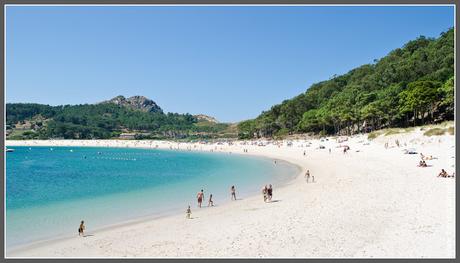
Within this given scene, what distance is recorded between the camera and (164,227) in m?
17.6

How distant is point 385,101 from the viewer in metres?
75.9

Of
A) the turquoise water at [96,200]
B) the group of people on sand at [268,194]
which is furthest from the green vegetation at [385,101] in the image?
the group of people on sand at [268,194]

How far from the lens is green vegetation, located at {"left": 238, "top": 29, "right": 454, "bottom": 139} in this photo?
67688 millimetres

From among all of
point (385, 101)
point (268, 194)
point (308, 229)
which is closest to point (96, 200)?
point (268, 194)

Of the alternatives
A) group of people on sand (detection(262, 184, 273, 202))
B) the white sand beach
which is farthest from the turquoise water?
group of people on sand (detection(262, 184, 273, 202))

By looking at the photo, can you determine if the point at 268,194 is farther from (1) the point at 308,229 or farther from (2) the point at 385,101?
(2) the point at 385,101

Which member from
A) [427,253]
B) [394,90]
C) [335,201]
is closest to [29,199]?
[335,201]

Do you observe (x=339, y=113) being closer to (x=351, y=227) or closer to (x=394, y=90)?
(x=394, y=90)

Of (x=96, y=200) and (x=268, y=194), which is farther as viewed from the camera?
(x=96, y=200)

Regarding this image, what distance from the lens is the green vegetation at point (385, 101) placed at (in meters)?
67.7

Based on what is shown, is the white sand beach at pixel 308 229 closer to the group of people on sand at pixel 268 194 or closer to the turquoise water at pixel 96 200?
the group of people on sand at pixel 268 194

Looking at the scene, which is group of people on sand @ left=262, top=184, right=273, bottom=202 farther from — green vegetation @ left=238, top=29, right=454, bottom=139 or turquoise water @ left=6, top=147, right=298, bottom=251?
green vegetation @ left=238, top=29, right=454, bottom=139

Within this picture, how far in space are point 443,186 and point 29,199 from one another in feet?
91.8

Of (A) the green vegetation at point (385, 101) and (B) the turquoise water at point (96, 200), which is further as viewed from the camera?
(A) the green vegetation at point (385, 101)
